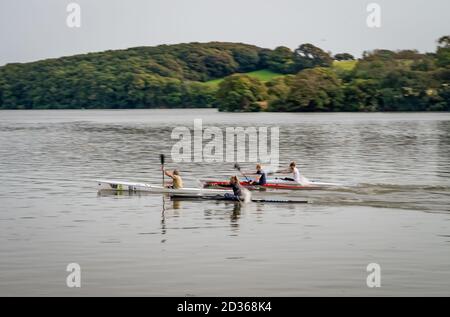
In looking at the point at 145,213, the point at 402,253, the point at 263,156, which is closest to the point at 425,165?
the point at 263,156

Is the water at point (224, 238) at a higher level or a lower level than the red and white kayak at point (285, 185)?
lower

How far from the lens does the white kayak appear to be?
43.8m

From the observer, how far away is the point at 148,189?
1813 inches

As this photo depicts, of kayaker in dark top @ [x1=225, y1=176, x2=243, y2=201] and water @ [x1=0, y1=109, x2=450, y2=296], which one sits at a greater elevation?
kayaker in dark top @ [x1=225, y1=176, x2=243, y2=201]

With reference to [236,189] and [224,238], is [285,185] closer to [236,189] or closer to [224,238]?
[236,189]

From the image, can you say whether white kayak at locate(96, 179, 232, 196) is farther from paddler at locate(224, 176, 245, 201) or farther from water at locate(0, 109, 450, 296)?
paddler at locate(224, 176, 245, 201)

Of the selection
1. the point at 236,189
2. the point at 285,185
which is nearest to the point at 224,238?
the point at 236,189

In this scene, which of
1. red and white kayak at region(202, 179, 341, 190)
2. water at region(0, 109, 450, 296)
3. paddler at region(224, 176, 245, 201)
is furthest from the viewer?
red and white kayak at region(202, 179, 341, 190)

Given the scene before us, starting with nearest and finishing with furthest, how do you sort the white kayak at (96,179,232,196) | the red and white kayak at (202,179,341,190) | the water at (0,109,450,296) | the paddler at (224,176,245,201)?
1. the water at (0,109,450,296)
2. the paddler at (224,176,245,201)
3. the white kayak at (96,179,232,196)
4. the red and white kayak at (202,179,341,190)

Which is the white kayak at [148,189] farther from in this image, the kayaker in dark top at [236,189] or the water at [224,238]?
the kayaker in dark top at [236,189]

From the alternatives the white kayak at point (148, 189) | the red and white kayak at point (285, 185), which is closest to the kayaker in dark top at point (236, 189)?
the white kayak at point (148, 189)

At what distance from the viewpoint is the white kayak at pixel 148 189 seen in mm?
43781

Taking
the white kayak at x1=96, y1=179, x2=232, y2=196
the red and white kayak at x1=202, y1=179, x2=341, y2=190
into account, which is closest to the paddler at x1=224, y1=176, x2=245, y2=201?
the white kayak at x1=96, y1=179, x2=232, y2=196

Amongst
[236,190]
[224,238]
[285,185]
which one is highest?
[236,190]
